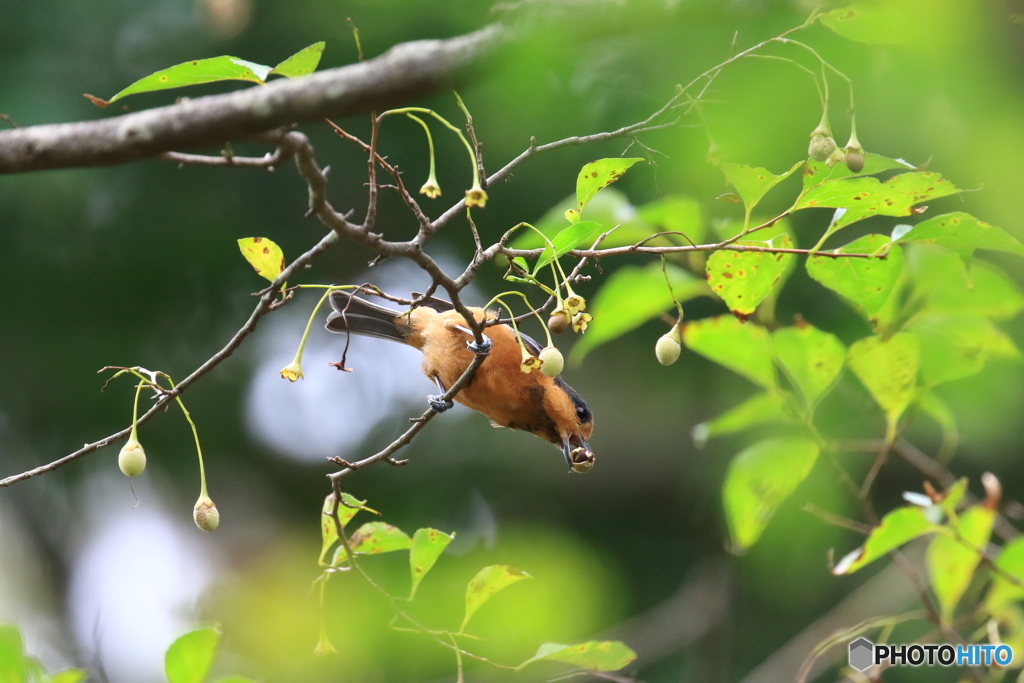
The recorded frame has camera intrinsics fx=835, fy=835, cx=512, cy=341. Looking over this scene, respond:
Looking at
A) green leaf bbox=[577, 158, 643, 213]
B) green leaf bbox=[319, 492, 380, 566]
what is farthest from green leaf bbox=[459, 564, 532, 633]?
green leaf bbox=[577, 158, 643, 213]

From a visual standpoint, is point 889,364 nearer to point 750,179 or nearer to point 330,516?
point 750,179

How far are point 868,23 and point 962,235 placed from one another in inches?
31.6

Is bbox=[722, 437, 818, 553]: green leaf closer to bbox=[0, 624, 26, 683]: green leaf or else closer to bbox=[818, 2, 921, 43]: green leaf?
bbox=[818, 2, 921, 43]: green leaf

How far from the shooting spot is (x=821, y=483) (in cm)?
337

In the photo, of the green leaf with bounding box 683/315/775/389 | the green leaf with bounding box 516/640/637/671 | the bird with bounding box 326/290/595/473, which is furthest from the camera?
the bird with bounding box 326/290/595/473

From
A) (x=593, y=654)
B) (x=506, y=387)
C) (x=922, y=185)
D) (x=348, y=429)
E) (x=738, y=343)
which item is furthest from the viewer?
(x=348, y=429)

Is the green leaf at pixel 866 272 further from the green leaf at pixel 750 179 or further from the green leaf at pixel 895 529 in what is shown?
the green leaf at pixel 895 529

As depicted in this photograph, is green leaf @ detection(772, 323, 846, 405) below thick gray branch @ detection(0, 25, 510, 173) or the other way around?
below

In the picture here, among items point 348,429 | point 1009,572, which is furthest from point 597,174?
point 348,429

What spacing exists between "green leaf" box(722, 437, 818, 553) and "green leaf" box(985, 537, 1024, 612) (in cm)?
56

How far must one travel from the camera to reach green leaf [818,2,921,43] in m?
1.07

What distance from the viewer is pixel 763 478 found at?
8.15 ft

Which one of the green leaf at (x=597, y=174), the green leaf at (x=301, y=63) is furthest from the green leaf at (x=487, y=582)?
the green leaf at (x=301, y=63)

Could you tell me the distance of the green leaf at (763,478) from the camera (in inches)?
96.5
